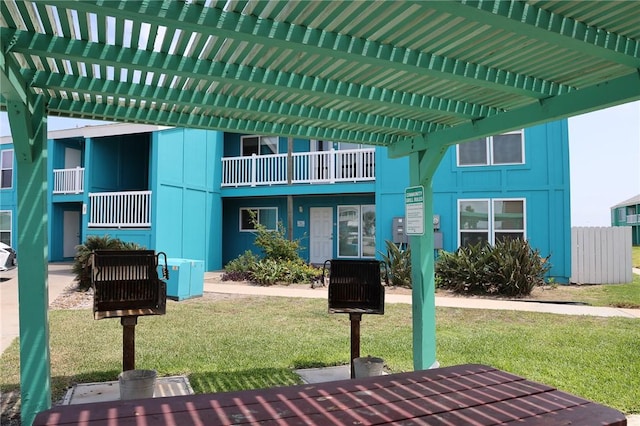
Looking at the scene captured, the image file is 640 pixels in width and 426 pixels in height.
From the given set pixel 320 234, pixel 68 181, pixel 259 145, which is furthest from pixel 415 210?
pixel 68 181

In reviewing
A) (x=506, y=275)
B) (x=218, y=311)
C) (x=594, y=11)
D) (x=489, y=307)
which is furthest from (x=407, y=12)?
(x=506, y=275)

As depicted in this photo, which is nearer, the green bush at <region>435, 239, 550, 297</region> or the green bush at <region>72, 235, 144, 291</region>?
the green bush at <region>72, 235, 144, 291</region>

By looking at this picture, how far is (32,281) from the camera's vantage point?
346 centimetres

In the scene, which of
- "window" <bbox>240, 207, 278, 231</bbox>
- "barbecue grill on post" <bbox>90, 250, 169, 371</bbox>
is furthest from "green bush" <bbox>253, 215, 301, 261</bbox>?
"barbecue grill on post" <bbox>90, 250, 169, 371</bbox>

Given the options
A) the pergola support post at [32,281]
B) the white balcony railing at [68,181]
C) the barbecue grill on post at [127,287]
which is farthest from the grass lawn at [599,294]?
the white balcony railing at [68,181]

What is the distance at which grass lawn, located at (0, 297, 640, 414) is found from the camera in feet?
16.4

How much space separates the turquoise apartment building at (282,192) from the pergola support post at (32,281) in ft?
36.3

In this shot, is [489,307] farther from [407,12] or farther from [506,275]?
[407,12]

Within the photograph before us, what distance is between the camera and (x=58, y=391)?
4562 millimetres

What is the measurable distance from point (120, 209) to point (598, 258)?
14427 millimetres

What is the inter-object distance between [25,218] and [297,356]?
3.52m

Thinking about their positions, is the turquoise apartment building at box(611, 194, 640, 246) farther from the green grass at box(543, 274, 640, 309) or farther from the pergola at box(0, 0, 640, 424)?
the pergola at box(0, 0, 640, 424)

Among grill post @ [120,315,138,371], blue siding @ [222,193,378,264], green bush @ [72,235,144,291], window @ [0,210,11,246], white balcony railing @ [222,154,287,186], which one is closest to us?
grill post @ [120,315,138,371]

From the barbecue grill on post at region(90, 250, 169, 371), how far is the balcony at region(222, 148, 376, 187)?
11087mm
